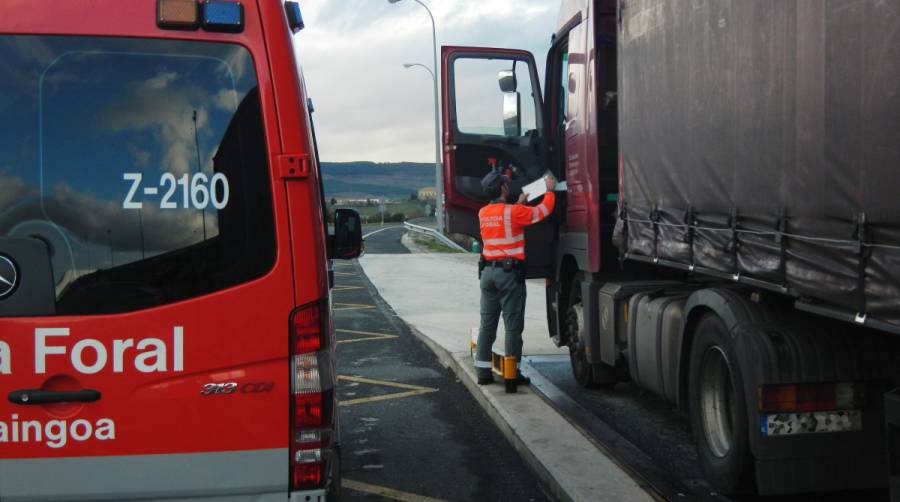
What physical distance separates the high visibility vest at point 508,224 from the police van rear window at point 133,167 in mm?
4675

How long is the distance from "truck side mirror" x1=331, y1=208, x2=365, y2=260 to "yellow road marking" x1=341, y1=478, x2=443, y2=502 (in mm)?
1586

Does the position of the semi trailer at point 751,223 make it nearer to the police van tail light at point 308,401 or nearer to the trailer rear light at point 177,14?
the police van tail light at point 308,401

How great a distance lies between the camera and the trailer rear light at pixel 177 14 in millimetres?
3195

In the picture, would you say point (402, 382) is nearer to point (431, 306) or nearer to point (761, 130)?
point (761, 130)

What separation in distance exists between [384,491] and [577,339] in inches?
125

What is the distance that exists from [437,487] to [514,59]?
4676mm

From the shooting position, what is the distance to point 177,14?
10.5ft

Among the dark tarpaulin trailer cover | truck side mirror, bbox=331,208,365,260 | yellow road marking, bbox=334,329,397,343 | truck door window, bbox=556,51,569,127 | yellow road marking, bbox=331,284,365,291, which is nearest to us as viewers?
the dark tarpaulin trailer cover

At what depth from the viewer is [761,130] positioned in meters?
4.50

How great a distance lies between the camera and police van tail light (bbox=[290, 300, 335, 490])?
327cm


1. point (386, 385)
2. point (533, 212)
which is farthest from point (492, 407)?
point (386, 385)

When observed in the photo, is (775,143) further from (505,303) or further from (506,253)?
(505,303)

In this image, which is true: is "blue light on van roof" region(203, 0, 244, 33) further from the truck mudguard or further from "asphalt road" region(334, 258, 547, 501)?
"asphalt road" region(334, 258, 547, 501)

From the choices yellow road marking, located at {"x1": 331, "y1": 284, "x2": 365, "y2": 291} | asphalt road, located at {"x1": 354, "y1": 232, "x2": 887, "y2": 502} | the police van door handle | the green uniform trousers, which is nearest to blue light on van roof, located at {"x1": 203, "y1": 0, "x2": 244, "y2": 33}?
the police van door handle
